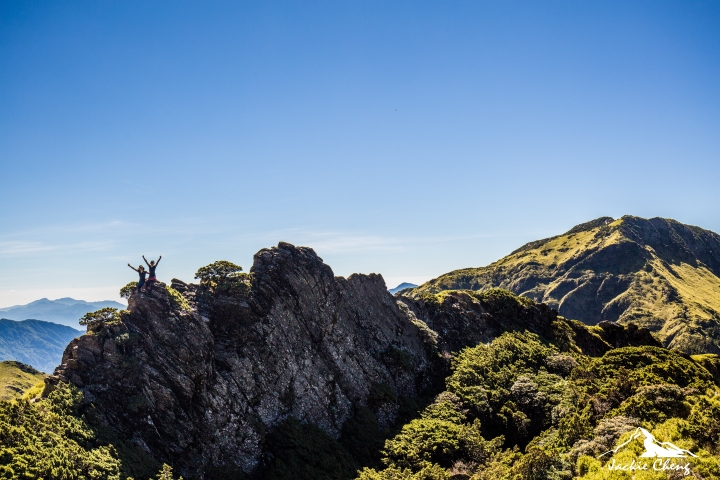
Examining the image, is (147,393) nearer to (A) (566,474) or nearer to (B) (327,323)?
(B) (327,323)

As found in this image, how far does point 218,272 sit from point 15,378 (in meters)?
125

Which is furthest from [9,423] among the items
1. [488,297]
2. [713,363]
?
[713,363]

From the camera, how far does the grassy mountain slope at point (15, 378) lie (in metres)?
113

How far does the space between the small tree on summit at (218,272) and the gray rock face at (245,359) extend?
1544mm

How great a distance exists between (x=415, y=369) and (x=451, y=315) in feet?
48.0

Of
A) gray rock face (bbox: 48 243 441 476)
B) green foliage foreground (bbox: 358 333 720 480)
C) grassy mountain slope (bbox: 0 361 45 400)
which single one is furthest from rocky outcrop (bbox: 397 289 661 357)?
grassy mountain slope (bbox: 0 361 45 400)

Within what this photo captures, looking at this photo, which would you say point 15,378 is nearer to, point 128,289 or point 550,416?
point 128,289

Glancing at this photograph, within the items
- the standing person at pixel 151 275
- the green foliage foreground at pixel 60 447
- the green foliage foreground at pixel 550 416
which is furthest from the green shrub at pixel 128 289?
the green foliage foreground at pixel 550 416

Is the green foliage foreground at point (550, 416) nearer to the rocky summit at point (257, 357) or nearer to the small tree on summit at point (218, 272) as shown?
the rocky summit at point (257, 357)

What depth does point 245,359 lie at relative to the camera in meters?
44.3

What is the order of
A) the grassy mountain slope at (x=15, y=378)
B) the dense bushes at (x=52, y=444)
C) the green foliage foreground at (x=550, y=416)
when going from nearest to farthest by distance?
1. the dense bushes at (x=52, y=444)
2. the green foliage foreground at (x=550, y=416)
3. the grassy mountain slope at (x=15, y=378)

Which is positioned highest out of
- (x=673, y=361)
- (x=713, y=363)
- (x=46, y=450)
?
(x=46, y=450)

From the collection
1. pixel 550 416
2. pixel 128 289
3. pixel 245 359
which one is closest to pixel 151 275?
pixel 128 289

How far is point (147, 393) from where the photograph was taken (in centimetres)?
3572
